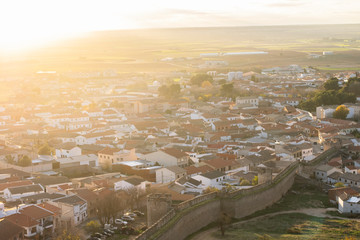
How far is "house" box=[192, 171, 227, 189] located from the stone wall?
2.08 meters

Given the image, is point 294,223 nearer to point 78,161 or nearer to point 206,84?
point 78,161

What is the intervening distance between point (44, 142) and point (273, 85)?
26.6m

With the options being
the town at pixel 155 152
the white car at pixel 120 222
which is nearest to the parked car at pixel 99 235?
the town at pixel 155 152

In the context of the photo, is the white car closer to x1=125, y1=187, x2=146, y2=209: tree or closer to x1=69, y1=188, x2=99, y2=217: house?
x1=69, y1=188, x2=99, y2=217: house

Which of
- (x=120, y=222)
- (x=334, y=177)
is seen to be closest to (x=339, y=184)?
(x=334, y=177)

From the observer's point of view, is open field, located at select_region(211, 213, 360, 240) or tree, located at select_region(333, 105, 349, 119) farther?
tree, located at select_region(333, 105, 349, 119)

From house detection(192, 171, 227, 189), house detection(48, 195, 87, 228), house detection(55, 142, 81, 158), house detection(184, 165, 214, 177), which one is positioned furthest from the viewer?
house detection(55, 142, 81, 158)

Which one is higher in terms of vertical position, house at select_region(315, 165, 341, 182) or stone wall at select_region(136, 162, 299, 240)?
stone wall at select_region(136, 162, 299, 240)

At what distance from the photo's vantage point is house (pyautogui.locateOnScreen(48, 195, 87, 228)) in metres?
14.3

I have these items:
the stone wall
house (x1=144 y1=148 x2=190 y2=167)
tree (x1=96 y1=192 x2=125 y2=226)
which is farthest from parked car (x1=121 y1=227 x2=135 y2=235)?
house (x1=144 y1=148 x2=190 y2=167)

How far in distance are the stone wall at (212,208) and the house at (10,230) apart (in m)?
3.60

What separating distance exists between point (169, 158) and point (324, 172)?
588 cm

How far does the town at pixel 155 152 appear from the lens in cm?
1442

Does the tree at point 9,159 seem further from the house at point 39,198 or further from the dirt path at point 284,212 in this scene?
the dirt path at point 284,212
